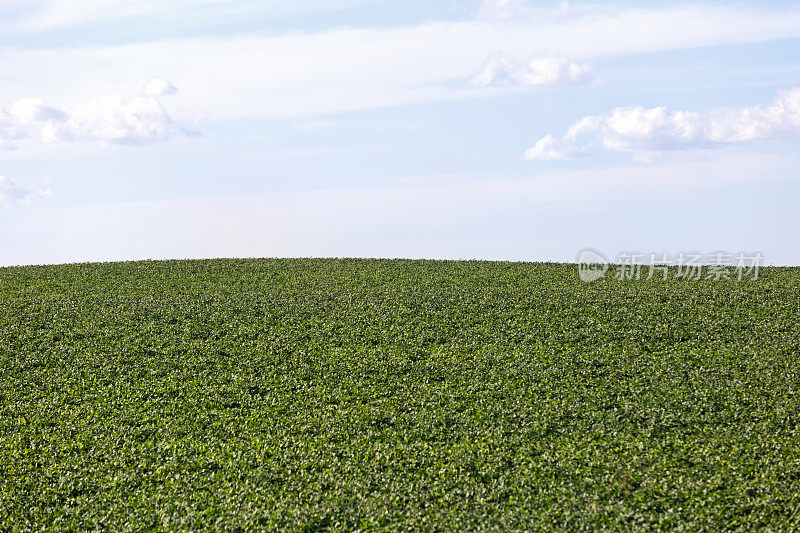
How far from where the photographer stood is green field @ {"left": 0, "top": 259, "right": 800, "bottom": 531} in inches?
371

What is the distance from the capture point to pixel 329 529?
8.89 metres

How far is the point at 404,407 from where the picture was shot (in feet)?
38.8

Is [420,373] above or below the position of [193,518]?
above

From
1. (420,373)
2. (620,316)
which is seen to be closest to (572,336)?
(620,316)

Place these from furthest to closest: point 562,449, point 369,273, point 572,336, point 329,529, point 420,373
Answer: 1. point 369,273
2. point 572,336
3. point 420,373
4. point 562,449
5. point 329,529

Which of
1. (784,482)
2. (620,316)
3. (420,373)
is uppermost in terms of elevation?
(620,316)

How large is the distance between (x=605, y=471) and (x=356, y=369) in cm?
508

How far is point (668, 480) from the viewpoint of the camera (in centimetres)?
970

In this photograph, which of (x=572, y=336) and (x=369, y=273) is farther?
(x=369, y=273)

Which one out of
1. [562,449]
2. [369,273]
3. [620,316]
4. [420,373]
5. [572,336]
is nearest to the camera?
[562,449]

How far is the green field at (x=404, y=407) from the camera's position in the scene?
9.41 metres

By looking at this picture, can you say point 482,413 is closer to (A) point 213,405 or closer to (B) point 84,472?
(A) point 213,405

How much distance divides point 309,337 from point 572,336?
215 inches

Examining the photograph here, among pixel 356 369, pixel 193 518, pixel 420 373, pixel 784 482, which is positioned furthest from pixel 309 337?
pixel 784 482
